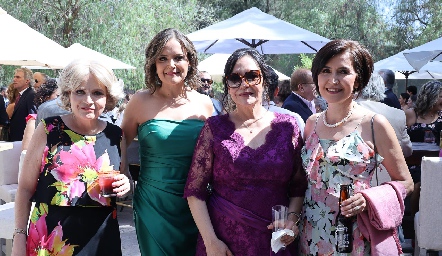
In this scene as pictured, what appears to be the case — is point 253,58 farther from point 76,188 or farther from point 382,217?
point 76,188

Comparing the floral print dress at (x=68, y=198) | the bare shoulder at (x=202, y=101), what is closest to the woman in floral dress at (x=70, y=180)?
the floral print dress at (x=68, y=198)

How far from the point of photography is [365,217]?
297 cm

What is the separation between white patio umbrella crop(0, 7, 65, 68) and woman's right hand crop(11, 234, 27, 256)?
5622mm

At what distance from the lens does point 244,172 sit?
3.11 meters

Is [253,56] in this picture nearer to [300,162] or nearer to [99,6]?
[300,162]

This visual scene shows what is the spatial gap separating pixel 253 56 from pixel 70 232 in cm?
141

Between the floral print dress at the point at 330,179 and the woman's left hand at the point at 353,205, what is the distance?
0.26ft

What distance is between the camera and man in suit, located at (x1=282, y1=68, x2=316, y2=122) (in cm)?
664

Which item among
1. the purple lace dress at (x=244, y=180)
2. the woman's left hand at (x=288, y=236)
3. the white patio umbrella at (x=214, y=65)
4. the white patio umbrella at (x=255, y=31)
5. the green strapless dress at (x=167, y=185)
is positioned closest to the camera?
the woman's left hand at (x=288, y=236)

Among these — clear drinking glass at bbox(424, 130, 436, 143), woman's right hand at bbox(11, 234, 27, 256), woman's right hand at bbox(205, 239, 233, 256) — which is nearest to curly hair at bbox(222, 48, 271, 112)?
woman's right hand at bbox(205, 239, 233, 256)

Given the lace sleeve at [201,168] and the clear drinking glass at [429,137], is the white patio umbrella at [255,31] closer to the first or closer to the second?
the clear drinking glass at [429,137]

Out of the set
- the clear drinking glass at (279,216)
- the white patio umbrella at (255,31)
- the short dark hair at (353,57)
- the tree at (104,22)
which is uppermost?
the tree at (104,22)

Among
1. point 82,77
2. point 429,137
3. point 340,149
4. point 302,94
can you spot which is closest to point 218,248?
point 340,149

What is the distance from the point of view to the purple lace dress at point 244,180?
10.3 ft
